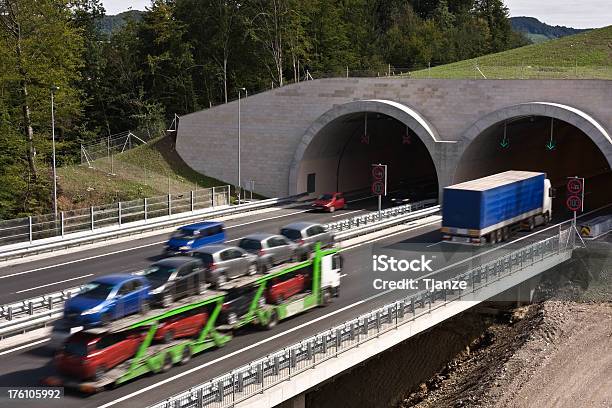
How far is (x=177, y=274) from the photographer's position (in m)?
24.1

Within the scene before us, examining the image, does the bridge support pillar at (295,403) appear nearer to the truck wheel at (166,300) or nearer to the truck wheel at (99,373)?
the truck wheel at (166,300)

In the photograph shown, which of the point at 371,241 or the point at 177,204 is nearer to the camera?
the point at 371,241

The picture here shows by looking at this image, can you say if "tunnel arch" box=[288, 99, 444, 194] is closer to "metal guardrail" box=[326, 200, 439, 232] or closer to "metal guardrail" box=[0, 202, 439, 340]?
"metal guardrail" box=[326, 200, 439, 232]

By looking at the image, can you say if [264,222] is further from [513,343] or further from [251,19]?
[251,19]

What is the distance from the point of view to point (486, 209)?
39.1 metres

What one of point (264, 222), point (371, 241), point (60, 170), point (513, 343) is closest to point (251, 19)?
point (60, 170)

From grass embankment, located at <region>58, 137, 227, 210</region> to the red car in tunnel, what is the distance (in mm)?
10190

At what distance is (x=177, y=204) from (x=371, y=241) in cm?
1422

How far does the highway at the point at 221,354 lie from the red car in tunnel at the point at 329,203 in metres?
16.2

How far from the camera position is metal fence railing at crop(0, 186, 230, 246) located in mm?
38781

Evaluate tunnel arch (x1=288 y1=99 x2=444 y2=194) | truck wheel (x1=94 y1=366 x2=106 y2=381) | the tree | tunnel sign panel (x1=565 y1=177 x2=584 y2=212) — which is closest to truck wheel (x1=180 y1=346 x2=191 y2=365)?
truck wheel (x1=94 y1=366 x2=106 y2=381)

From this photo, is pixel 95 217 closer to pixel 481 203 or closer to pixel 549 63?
pixel 481 203

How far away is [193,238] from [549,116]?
2280cm

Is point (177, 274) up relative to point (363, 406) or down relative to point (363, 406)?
up
